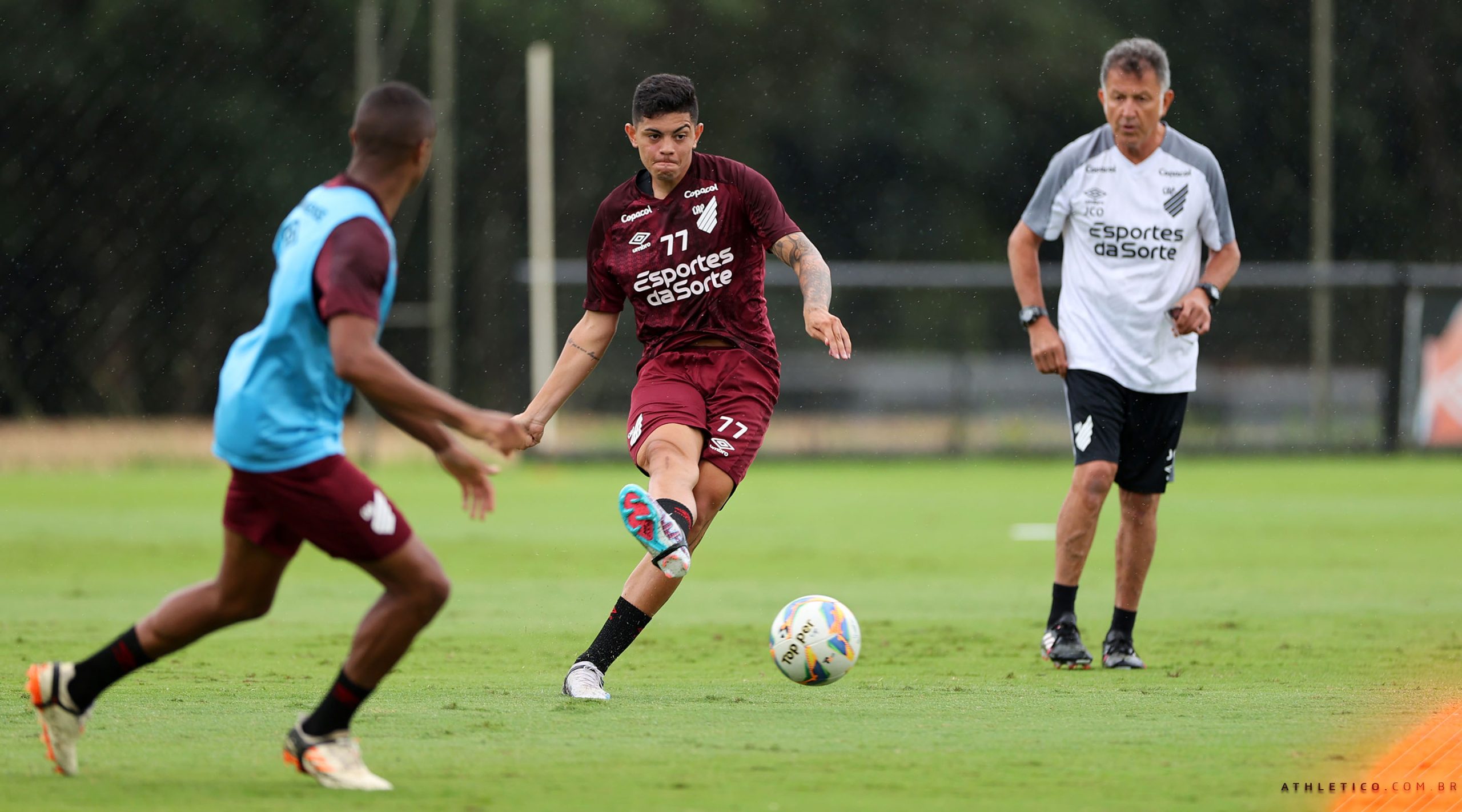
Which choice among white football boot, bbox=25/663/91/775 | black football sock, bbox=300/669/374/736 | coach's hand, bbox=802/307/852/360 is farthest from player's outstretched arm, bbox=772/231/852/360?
white football boot, bbox=25/663/91/775

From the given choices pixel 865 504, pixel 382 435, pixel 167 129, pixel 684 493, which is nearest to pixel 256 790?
pixel 684 493

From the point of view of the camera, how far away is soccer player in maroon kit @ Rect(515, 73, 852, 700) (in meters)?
6.59

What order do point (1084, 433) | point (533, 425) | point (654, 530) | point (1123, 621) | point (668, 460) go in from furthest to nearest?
point (1084, 433)
point (1123, 621)
point (668, 460)
point (533, 425)
point (654, 530)

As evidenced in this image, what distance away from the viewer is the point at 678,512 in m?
6.16

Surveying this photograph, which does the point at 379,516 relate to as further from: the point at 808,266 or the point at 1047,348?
the point at 1047,348

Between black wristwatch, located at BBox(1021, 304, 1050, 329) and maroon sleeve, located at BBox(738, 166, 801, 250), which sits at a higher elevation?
maroon sleeve, located at BBox(738, 166, 801, 250)

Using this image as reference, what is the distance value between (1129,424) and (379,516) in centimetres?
415

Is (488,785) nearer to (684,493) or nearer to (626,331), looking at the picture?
(684,493)

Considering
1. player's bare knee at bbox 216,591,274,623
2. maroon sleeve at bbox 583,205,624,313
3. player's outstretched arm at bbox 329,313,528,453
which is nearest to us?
player's outstretched arm at bbox 329,313,528,453

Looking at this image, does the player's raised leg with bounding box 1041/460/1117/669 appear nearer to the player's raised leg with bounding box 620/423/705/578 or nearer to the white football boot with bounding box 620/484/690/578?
the player's raised leg with bounding box 620/423/705/578

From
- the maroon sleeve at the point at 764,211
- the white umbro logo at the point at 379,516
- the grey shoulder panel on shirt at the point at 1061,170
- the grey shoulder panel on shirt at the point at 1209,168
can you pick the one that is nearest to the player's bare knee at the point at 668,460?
the maroon sleeve at the point at 764,211

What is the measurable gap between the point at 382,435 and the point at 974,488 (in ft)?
35.4

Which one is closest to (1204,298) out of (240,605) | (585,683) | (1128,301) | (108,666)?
(1128,301)

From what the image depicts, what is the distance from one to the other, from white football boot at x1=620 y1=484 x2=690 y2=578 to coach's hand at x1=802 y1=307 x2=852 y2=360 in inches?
35.0
